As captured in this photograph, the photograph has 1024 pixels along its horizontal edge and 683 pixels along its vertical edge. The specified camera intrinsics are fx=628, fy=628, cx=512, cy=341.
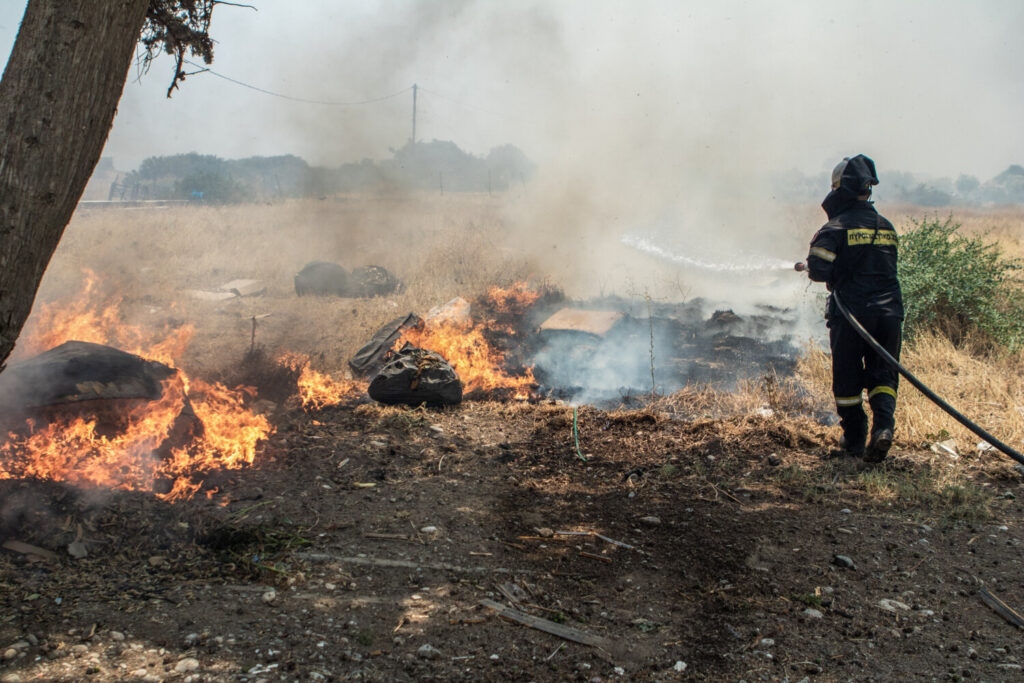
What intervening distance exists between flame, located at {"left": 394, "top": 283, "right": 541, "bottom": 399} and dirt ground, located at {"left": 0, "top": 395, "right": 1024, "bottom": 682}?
1888 millimetres

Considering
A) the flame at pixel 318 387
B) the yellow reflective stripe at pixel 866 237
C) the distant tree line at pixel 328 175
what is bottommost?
the flame at pixel 318 387

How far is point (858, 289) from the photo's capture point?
5.04 meters

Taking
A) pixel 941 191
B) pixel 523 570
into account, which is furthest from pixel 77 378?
pixel 941 191

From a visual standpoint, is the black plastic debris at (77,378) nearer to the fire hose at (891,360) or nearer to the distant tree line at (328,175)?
the fire hose at (891,360)

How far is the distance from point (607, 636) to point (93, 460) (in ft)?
11.7

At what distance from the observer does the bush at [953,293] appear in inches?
300

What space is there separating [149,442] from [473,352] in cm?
396

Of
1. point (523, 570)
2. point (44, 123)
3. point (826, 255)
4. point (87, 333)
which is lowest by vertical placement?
point (523, 570)

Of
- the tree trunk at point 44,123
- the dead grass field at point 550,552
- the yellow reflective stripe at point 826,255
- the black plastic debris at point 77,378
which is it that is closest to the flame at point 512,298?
the dead grass field at point 550,552

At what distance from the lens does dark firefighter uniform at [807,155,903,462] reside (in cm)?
495

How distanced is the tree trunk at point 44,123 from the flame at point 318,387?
3.88 m

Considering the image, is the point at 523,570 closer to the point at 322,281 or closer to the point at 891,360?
the point at 891,360

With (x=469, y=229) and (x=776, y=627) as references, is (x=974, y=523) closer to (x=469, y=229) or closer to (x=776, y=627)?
(x=776, y=627)

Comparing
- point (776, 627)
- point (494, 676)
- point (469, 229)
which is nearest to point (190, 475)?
point (494, 676)
